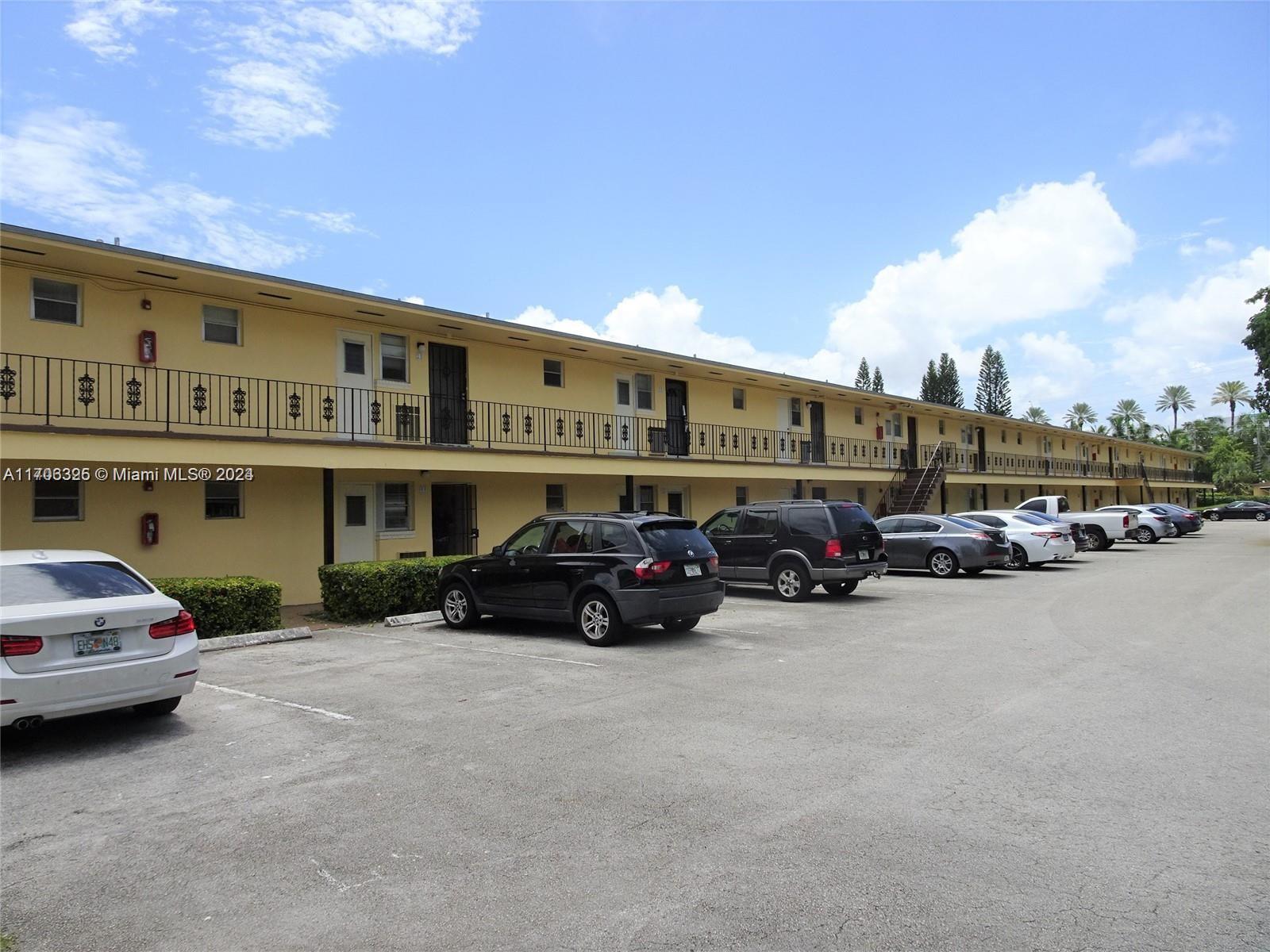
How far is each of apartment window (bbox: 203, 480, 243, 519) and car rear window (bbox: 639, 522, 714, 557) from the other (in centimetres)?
830

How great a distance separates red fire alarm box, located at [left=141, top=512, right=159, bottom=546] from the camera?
13.6 metres

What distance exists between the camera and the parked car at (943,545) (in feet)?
64.9

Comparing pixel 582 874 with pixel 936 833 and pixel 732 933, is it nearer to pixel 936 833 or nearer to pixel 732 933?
pixel 732 933

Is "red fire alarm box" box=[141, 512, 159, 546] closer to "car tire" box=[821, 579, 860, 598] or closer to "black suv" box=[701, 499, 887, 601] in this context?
"black suv" box=[701, 499, 887, 601]

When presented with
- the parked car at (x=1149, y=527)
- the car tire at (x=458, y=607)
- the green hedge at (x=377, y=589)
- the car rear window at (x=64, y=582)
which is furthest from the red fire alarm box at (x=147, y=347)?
the parked car at (x=1149, y=527)

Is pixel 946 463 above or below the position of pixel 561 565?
above

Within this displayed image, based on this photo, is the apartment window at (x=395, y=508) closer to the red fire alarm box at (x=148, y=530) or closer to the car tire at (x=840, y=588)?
the red fire alarm box at (x=148, y=530)

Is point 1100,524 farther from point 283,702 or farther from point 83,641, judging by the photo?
point 83,641

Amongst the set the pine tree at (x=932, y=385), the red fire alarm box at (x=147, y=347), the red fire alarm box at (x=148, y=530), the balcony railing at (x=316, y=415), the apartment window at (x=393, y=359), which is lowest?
the red fire alarm box at (x=148, y=530)

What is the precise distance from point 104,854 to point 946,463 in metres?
37.2

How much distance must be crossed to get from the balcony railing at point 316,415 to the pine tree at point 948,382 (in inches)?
2813

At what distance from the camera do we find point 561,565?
36.6ft

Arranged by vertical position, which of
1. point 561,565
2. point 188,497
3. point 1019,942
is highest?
point 188,497

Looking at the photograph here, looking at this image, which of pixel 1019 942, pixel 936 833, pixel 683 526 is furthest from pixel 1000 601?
pixel 1019 942
